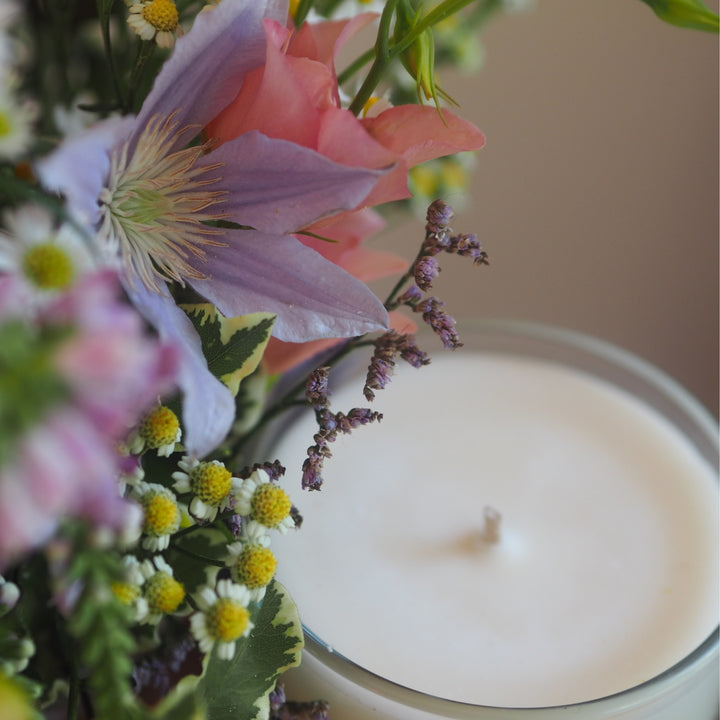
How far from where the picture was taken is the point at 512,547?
45 cm

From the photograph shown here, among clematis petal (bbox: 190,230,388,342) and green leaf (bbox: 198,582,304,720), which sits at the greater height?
clematis petal (bbox: 190,230,388,342)

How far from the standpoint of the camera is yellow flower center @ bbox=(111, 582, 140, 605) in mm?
290

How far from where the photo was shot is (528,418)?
0.53 metres

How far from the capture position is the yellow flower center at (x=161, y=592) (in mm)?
305

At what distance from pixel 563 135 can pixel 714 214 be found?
15cm

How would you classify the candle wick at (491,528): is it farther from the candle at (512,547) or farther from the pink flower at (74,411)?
the pink flower at (74,411)

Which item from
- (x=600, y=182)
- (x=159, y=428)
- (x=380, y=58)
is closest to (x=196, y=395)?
(x=159, y=428)

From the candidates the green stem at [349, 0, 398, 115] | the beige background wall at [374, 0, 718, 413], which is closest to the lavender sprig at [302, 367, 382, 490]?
the green stem at [349, 0, 398, 115]

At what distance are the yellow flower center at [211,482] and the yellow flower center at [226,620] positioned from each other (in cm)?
4

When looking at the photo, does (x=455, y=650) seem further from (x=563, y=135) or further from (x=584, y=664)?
(x=563, y=135)

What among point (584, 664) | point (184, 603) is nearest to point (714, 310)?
point (584, 664)

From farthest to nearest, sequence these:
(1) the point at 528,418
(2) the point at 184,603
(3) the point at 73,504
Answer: (1) the point at 528,418 → (2) the point at 184,603 → (3) the point at 73,504

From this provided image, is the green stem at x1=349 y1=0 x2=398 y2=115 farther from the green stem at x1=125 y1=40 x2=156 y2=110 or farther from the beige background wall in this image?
the beige background wall

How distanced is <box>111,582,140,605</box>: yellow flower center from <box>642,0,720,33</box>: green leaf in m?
0.27
